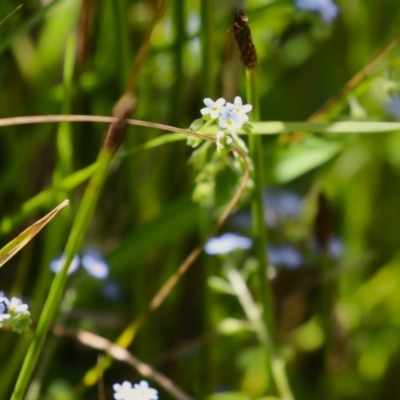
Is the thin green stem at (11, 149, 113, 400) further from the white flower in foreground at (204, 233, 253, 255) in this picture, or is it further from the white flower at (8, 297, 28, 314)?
the white flower in foreground at (204, 233, 253, 255)

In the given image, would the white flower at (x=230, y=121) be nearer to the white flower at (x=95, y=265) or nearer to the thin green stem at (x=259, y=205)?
the thin green stem at (x=259, y=205)

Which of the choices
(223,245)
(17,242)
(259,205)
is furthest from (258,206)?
(17,242)

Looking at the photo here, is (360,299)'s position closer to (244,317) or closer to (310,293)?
Result: (310,293)

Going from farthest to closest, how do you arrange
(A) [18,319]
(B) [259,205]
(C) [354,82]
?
(C) [354,82] < (B) [259,205] < (A) [18,319]

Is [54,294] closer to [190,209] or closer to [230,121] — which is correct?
[230,121]

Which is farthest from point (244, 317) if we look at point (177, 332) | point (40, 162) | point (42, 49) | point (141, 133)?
point (42, 49)

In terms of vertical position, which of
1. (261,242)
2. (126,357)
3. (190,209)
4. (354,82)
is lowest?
(126,357)

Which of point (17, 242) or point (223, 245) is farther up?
point (223, 245)
